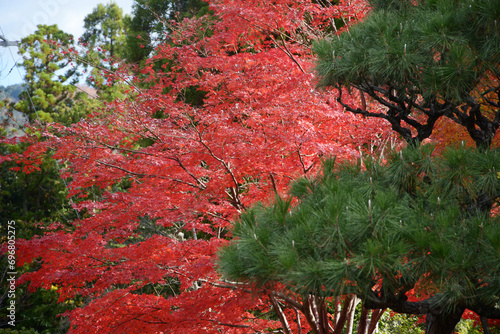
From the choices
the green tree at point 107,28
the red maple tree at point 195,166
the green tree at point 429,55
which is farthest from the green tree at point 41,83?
the green tree at point 429,55

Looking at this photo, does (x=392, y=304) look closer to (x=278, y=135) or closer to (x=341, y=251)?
(x=341, y=251)

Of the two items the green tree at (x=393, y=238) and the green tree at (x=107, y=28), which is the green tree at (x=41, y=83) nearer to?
the green tree at (x=107, y=28)

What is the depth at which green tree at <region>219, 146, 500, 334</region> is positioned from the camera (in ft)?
7.16

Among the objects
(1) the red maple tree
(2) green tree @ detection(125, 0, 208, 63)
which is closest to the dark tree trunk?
(1) the red maple tree

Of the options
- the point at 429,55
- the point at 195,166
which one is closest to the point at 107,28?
the point at 195,166

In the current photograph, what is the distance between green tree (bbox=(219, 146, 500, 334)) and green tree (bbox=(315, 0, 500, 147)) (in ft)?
1.47

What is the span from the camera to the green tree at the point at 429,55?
2.71 m

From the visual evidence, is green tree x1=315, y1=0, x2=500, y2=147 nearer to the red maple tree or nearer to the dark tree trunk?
the dark tree trunk

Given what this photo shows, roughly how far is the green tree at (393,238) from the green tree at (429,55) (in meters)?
0.45

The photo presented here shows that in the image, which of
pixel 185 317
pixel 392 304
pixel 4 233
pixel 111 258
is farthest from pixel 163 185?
pixel 4 233

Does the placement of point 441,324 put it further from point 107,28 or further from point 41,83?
point 107,28

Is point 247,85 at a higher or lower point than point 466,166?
higher

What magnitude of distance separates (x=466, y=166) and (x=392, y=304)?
3.04ft

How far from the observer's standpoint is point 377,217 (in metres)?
2.25
